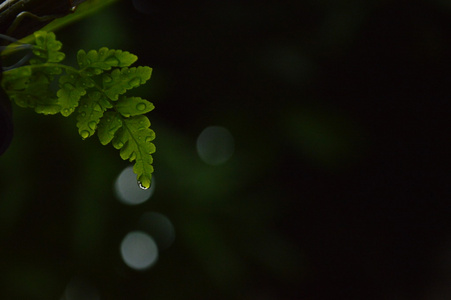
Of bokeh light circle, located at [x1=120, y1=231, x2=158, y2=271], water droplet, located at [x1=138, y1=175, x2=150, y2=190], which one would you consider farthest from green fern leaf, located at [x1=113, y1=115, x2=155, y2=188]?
bokeh light circle, located at [x1=120, y1=231, x2=158, y2=271]

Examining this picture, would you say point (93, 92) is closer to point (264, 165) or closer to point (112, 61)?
point (112, 61)

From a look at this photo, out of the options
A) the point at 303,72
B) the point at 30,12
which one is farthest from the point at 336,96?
the point at 30,12

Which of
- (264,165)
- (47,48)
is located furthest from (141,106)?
(264,165)

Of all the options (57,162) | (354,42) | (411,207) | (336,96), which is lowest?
(57,162)

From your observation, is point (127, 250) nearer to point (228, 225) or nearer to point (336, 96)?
point (228, 225)

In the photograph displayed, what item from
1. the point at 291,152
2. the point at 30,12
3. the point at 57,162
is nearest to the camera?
the point at 30,12

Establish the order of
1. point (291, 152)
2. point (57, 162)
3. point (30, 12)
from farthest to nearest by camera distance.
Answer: point (291, 152)
point (57, 162)
point (30, 12)

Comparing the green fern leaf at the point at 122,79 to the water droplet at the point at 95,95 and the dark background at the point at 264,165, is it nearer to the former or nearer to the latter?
the water droplet at the point at 95,95
